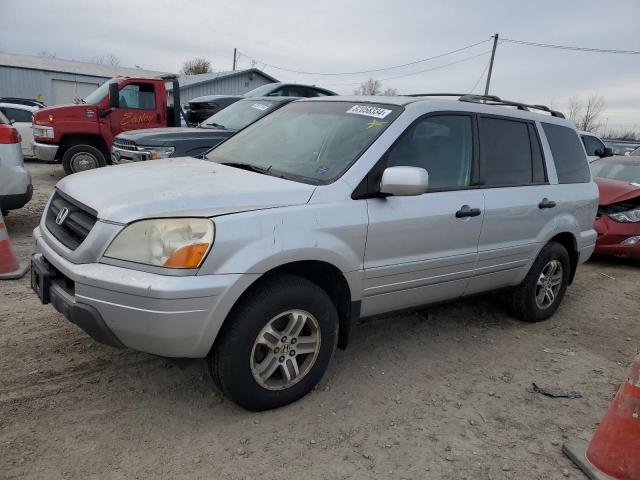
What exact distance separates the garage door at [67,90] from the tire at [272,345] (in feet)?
103

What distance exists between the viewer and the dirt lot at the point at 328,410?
2.59 metres

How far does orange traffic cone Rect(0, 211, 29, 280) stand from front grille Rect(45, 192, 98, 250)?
1.89 metres

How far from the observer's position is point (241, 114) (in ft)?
27.8

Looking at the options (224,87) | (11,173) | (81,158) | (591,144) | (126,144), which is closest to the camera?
(11,173)

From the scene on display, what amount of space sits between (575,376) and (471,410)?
A: 1.10 metres

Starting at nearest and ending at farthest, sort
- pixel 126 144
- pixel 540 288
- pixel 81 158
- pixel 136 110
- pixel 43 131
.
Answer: pixel 540 288 < pixel 126 144 < pixel 43 131 < pixel 81 158 < pixel 136 110

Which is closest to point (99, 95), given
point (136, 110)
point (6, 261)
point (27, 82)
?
point (136, 110)

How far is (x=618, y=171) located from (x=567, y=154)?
13.3 feet

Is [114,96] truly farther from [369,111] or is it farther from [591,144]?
[591,144]

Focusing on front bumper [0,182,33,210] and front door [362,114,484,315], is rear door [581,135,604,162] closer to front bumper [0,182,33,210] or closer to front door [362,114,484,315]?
front door [362,114,484,315]

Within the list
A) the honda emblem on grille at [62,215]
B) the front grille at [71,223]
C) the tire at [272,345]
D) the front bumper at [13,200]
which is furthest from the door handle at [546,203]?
the front bumper at [13,200]

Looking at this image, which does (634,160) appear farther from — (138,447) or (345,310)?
(138,447)

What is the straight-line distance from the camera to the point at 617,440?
2590 mm

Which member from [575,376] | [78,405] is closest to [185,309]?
[78,405]
